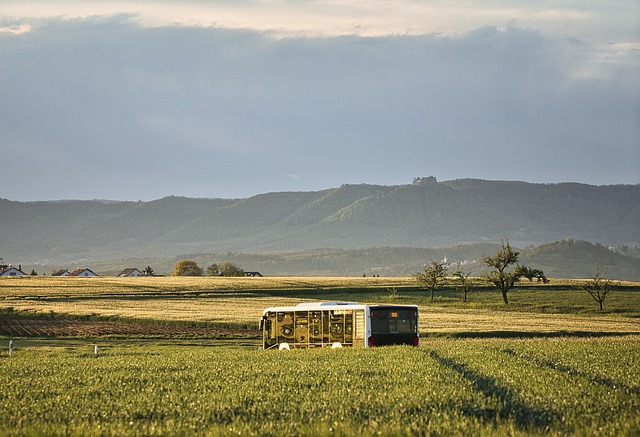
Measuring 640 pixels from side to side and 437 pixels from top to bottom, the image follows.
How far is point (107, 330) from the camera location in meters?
68.1

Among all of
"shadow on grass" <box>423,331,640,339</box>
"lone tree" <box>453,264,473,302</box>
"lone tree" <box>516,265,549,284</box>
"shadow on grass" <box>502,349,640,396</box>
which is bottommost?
"shadow on grass" <box>423,331,640,339</box>

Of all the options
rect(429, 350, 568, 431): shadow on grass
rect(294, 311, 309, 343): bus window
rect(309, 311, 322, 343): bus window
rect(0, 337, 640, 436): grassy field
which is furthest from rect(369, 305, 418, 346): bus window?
rect(429, 350, 568, 431): shadow on grass

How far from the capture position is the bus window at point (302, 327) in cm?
4869

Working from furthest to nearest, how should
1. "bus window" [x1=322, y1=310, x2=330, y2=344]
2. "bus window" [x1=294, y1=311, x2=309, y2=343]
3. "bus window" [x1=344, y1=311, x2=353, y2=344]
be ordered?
"bus window" [x1=294, y1=311, x2=309, y2=343] → "bus window" [x1=322, y1=310, x2=330, y2=344] → "bus window" [x1=344, y1=311, x2=353, y2=344]

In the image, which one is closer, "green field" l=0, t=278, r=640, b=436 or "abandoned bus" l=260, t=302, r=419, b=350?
"green field" l=0, t=278, r=640, b=436

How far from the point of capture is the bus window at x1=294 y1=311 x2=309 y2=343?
48.7m

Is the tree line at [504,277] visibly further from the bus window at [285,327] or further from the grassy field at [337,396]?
the grassy field at [337,396]

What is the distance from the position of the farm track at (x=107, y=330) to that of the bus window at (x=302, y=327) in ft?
54.7

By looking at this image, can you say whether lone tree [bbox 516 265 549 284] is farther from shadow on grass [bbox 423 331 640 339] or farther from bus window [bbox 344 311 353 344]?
bus window [bbox 344 311 353 344]

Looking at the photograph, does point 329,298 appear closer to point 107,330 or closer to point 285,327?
point 107,330

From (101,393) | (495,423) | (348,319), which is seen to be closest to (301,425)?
(495,423)

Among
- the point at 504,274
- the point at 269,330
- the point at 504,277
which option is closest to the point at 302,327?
the point at 269,330

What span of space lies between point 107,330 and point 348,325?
92.7 ft

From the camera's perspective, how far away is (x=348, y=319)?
46.5m
